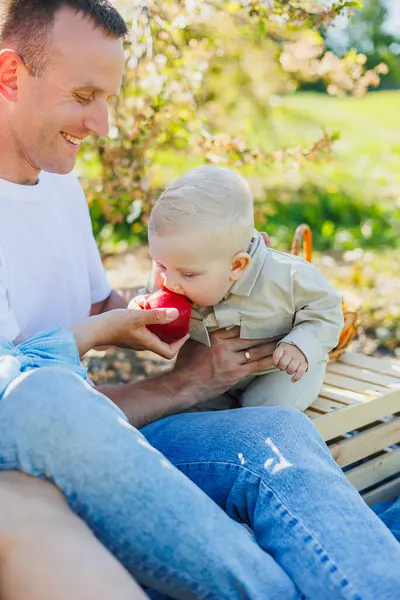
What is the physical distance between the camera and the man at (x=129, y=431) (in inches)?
66.2

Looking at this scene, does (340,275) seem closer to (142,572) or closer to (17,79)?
(17,79)

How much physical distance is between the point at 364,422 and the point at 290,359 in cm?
64

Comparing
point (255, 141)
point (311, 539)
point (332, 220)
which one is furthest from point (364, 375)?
point (255, 141)

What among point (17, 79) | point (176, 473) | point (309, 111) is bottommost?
point (309, 111)

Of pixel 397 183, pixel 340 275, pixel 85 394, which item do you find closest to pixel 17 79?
pixel 85 394

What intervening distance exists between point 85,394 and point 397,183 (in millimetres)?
8003

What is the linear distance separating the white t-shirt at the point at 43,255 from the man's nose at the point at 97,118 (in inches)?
11.2

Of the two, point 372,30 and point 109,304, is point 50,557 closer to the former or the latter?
point 109,304

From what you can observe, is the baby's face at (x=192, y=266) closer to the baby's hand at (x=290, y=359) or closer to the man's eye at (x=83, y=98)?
the baby's hand at (x=290, y=359)

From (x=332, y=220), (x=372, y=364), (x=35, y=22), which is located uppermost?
(x=35, y=22)

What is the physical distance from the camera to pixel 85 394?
174 centimetres

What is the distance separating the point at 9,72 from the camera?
2.28 m

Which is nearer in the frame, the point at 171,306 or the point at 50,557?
the point at 50,557

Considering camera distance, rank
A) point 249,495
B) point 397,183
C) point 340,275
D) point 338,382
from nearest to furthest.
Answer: point 249,495 → point 338,382 → point 340,275 → point 397,183
